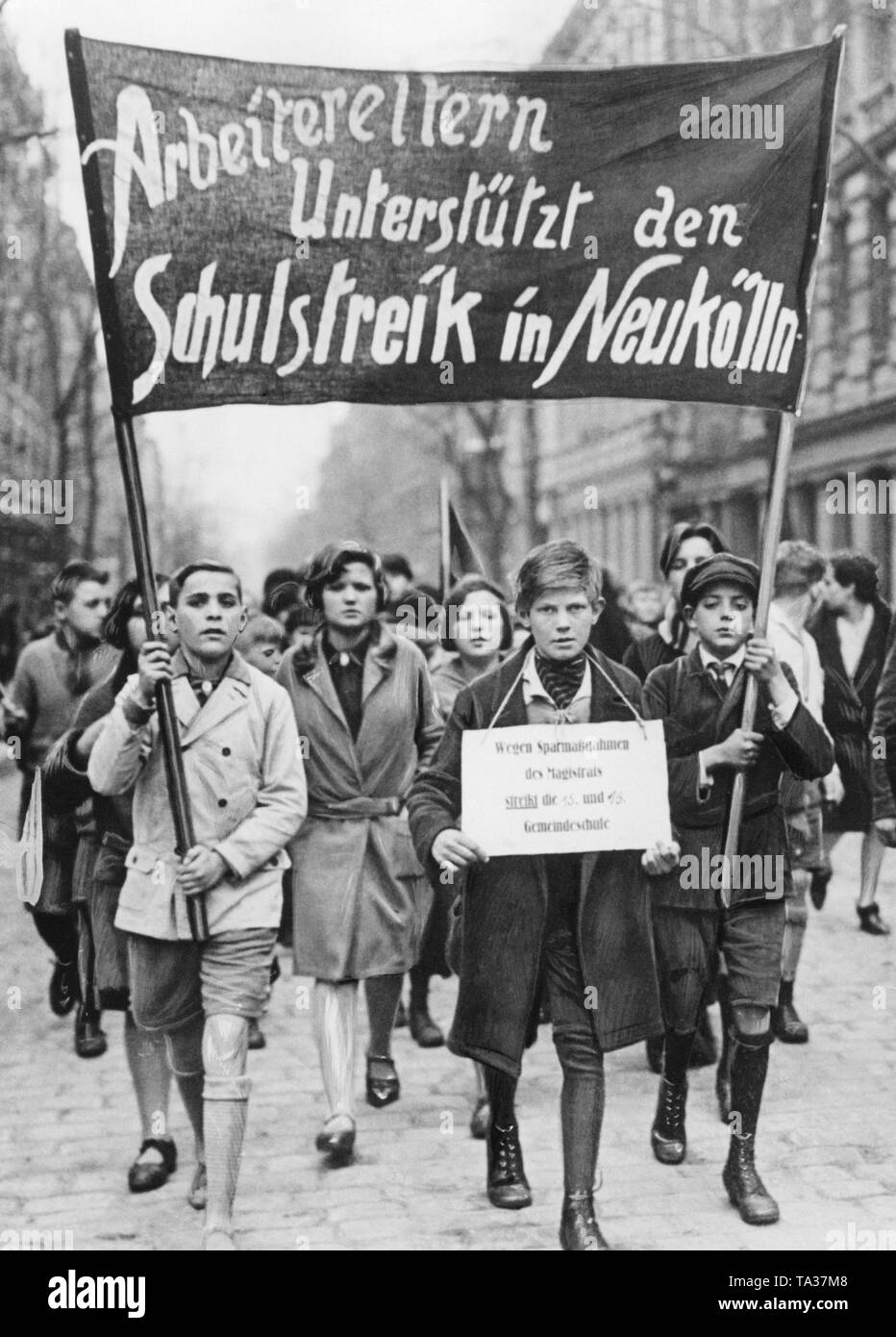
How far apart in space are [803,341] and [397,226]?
1327mm

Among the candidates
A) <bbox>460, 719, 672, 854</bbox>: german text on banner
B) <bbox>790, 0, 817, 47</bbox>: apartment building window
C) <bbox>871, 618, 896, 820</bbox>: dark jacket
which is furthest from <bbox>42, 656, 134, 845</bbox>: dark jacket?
<bbox>790, 0, 817, 47</bbox>: apartment building window

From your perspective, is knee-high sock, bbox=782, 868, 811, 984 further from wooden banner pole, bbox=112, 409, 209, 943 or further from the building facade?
wooden banner pole, bbox=112, 409, 209, 943

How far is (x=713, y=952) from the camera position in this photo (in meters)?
5.76

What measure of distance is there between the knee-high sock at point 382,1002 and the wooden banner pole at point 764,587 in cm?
159

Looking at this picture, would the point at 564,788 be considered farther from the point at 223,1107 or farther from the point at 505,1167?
the point at 223,1107

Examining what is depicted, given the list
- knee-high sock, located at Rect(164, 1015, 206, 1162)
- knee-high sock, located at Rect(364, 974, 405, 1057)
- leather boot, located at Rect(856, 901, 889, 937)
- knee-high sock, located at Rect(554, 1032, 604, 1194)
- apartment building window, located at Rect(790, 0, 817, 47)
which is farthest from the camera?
apartment building window, located at Rect(790, 0, 817, 47)

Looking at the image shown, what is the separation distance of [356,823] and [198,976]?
1154mm

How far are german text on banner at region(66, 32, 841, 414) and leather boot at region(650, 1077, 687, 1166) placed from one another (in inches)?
89.2

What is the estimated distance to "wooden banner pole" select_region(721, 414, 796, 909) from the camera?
208 inches

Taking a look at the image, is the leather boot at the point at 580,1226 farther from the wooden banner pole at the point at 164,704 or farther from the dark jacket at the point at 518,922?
the wooden banner pole at the point at 164,704

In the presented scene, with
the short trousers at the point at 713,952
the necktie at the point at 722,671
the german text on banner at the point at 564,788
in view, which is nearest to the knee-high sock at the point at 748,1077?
the short trousers at the point at 713,952

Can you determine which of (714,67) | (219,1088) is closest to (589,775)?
(219,1088)
